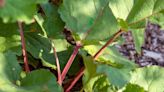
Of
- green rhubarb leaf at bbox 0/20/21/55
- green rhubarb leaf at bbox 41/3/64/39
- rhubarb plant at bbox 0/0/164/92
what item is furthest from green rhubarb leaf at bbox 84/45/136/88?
green rhubarb leaf at bbox 0/20/21/55

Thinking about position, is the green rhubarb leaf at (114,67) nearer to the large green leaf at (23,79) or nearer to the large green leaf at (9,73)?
the large green leaf at (23,79)

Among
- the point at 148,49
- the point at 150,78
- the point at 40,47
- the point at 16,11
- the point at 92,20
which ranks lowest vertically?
the point at 148,49

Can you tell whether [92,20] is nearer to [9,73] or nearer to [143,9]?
[143,9]

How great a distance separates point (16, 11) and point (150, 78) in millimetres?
1051

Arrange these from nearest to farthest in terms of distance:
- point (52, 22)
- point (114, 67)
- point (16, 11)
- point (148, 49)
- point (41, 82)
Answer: point (16, 11)
point (41, 82)
point (114, 67)
point (52, 22)
point (148, 49)

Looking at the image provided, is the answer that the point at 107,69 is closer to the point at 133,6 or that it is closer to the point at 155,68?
the point at 133,6

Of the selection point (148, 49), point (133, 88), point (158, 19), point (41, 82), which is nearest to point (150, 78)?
point (133, 88)

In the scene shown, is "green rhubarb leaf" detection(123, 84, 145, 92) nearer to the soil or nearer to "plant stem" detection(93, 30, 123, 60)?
"plant stem" detection(93, 30, 123, 60)

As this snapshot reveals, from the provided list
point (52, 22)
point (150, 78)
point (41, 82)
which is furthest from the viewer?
point (150, 78)

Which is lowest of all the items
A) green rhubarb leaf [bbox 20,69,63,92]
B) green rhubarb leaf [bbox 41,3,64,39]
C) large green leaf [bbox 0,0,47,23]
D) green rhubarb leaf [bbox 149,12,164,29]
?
green rhubarb leaf [bbox 20,69,63,92]

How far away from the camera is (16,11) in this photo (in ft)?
2.33

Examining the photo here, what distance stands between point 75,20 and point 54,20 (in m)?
0.11

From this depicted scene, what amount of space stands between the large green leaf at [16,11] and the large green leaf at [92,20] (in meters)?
0.70

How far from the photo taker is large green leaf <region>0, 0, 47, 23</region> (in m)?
0.70
